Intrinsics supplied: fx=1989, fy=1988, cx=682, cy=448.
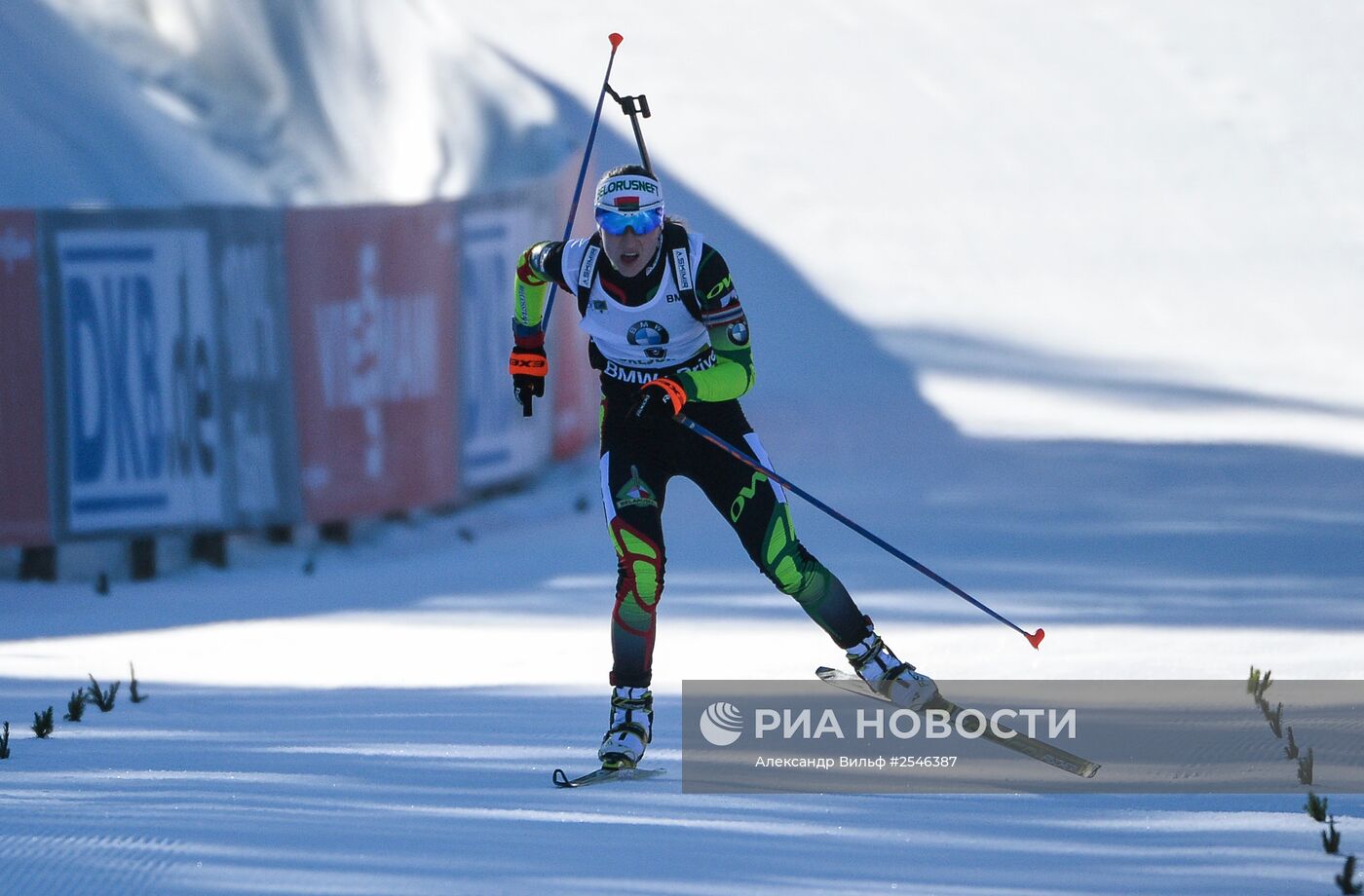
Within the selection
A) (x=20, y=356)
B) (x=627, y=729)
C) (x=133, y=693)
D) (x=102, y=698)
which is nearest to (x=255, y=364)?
(x=20, y=356)

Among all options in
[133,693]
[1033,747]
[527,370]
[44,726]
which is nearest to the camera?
[1033,747]

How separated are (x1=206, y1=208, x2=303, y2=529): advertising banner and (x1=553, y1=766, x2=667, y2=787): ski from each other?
16.6ft

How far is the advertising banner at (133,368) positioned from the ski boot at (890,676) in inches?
201

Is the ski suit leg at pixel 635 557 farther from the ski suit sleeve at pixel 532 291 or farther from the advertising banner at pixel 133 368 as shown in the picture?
the advertising banner at pixel 133 368

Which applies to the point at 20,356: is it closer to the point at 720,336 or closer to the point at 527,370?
the point at 527,370

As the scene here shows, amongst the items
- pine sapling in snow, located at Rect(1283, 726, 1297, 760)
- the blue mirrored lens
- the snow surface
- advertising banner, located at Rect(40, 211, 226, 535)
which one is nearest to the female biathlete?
the blue mirrored lens

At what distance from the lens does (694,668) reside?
816 centimetres

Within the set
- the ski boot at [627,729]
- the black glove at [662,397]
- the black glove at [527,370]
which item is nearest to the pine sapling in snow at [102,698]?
the black glove at [527,370]

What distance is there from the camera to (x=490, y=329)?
1166 centimetres

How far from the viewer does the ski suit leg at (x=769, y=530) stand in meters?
6.15

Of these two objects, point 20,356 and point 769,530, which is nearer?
point 769,530

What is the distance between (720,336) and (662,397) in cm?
30

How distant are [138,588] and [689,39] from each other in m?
15.8

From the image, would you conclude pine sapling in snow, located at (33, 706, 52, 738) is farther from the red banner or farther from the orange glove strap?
the red banner
